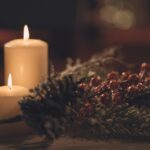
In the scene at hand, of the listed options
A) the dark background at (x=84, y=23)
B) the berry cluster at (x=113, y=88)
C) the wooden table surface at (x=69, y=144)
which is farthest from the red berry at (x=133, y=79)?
the dark background at (x=84, y=23)

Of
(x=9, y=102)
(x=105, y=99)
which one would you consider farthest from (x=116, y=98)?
(x=9, y=102)

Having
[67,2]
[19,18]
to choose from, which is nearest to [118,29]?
[67,2]

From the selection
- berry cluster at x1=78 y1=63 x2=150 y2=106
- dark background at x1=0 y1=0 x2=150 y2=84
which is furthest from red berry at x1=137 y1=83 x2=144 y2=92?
dark background at x1=0 y1=0 x2=150 y2=84

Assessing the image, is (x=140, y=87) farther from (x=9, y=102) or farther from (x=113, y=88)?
(x=9, y=102)

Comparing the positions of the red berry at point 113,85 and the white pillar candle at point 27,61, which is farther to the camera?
the white pillar candle at point 27,61

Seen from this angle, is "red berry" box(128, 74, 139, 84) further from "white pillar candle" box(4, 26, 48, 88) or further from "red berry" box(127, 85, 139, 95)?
"white pillar candle" box(4, 26, 48, 88)

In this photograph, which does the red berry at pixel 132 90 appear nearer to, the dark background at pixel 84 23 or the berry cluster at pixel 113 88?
the berry cluster at pixel 113 88

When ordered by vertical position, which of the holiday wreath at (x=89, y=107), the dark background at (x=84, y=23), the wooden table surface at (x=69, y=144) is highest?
the dark background at (x=84, y=23)
